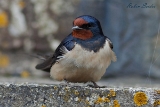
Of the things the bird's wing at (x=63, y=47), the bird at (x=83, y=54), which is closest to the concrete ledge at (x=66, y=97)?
the bird at (x=83, y=54)

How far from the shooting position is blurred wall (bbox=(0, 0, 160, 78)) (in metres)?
4.02

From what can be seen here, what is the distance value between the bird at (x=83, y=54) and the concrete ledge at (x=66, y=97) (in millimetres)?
527

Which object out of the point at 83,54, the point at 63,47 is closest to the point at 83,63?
the point at 83,54

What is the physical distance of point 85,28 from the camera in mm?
3344

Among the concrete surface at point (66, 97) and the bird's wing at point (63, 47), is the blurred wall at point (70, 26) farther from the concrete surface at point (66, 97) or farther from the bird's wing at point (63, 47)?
the concrete surface at point (66, 97)

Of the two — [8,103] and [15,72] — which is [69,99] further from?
[15,72]

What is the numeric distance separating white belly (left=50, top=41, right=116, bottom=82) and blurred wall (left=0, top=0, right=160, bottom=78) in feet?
2.44

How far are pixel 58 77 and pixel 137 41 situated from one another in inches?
35.0

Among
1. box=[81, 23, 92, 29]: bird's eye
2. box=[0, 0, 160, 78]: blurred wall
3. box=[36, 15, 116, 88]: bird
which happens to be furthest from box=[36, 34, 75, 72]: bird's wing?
box=[0, 0, 160, 78]: blurred wall

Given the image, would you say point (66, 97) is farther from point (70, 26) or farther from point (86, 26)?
point (70, 26)

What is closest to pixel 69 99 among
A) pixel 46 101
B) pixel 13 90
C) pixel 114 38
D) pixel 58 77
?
pixel 46 101

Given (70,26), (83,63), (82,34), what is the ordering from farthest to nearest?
1. (70,26)
2. (82,34)
3. (83,63)

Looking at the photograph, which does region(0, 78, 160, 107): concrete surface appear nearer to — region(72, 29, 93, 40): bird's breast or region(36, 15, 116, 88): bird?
region(36, 15, 116, 88): bird

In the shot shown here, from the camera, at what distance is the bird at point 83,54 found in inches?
125
